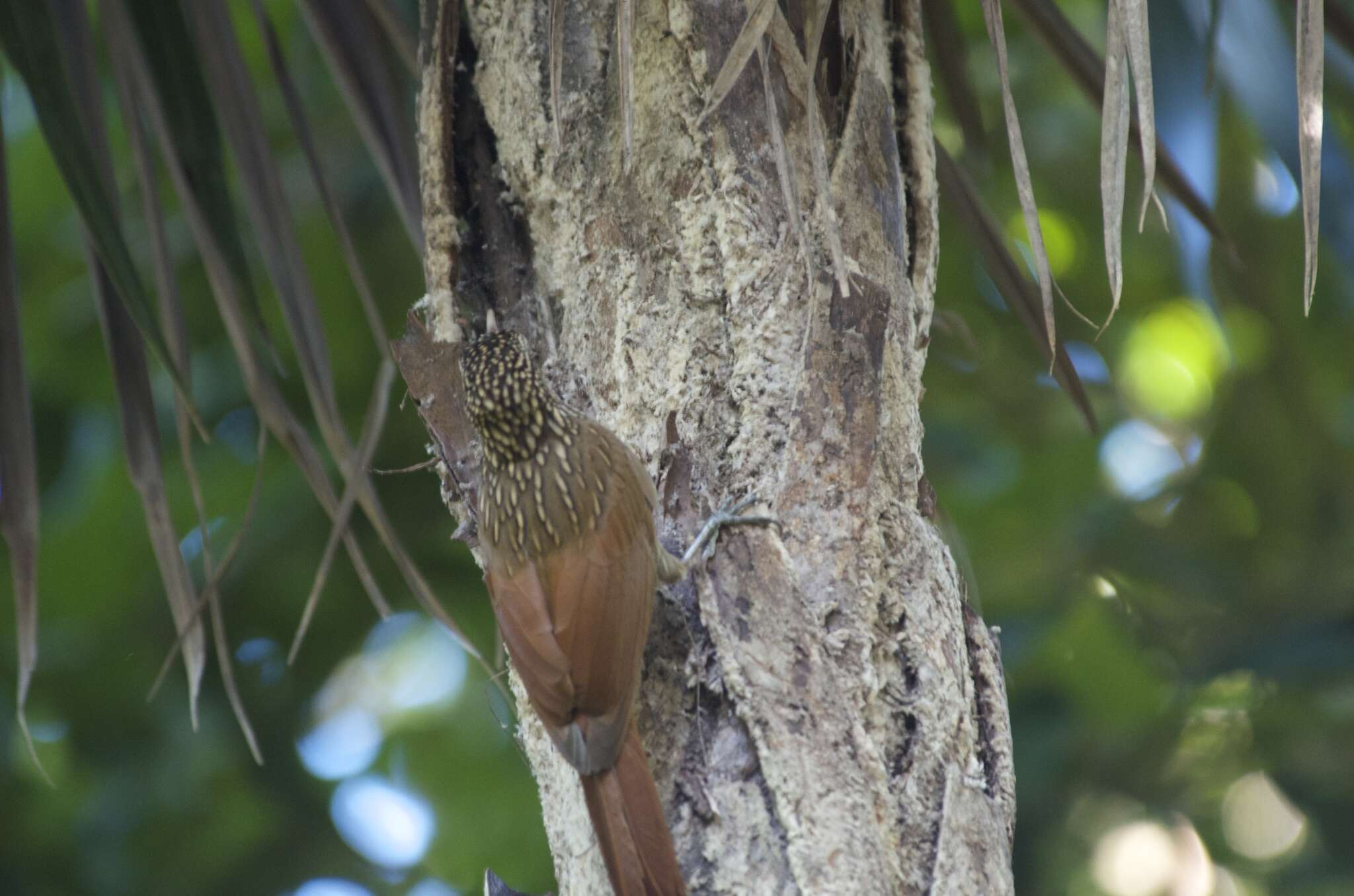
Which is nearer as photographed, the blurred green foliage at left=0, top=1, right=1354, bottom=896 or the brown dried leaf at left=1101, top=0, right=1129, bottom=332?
the brown dried leaf at left=1101, top=0, right=1129, bottom=332

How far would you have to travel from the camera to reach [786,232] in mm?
2168

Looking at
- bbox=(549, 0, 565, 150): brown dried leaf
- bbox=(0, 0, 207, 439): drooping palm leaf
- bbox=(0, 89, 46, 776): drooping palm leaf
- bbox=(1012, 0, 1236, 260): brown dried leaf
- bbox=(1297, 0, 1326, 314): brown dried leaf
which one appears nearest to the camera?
bbox=(1297, 0, 1326, 314): brown dried leaf

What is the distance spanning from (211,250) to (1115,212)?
1758 mm

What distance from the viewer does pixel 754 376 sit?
2.12m

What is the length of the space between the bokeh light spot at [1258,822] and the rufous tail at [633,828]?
450 centimetres

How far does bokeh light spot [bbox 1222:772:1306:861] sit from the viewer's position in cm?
588

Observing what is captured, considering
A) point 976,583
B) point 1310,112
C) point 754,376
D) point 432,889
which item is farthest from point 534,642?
point 432,889

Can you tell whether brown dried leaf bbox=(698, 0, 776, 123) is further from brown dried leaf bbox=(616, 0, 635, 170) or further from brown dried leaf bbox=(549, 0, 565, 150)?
brown dried leaf bbox=(549, 0, 565, 150)

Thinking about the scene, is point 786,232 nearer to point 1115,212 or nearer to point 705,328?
point 705,328

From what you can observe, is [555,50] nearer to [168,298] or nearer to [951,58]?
[168,298]

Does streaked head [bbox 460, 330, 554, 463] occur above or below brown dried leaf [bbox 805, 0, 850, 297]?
below

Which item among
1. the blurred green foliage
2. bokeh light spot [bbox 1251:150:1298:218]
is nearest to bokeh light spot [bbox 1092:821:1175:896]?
the blurred green foliage

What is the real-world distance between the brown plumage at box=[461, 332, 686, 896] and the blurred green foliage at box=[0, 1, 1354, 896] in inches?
76.4

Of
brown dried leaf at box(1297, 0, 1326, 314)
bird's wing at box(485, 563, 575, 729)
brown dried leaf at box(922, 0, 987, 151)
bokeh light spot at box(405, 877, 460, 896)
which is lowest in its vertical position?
bokeh light spot at box(405, 877, 460, 896)
